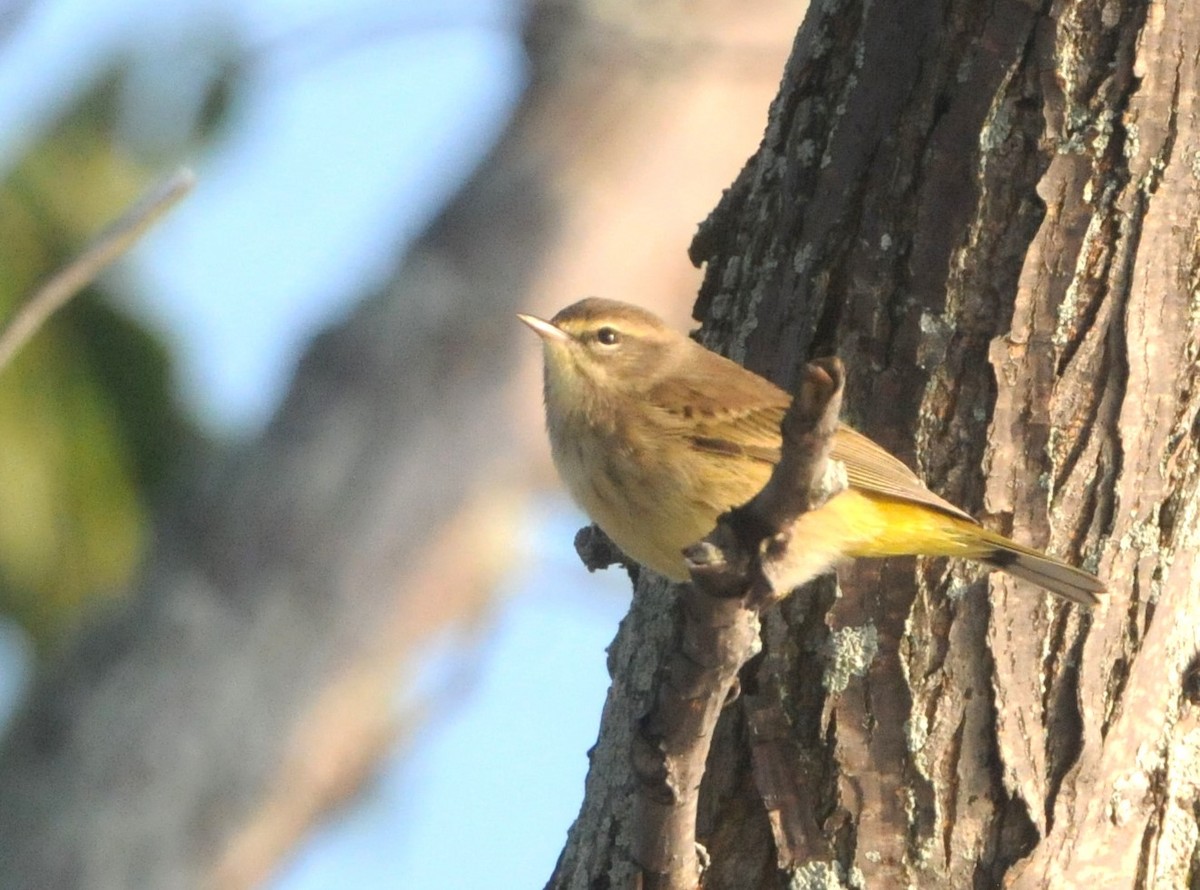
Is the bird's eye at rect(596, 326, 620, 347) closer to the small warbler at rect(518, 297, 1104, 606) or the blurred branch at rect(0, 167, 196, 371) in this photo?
the small warbler at rect(518, 297, 1104, 606)

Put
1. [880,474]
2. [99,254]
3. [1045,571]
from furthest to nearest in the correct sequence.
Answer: [880,474], [1045,571], [99,254]

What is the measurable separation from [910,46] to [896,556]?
1241 mm

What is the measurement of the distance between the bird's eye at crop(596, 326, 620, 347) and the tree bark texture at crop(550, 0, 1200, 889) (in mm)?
1070

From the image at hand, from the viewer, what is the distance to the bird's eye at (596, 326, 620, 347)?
511 centimetres

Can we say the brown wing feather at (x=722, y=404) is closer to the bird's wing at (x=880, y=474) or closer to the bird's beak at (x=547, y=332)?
the bird's wing at (x=880, y=474)

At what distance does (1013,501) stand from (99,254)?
A: 2493mm

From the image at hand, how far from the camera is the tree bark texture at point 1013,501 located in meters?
3.96

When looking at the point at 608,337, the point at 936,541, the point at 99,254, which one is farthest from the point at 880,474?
the point at 99,254

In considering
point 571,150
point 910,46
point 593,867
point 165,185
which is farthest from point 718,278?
point 571,150

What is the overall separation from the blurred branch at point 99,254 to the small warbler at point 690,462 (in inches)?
66.2

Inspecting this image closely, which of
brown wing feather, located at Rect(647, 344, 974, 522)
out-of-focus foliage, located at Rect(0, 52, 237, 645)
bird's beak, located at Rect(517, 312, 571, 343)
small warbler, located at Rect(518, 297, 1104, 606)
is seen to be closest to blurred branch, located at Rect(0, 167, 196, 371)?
small warbler, located at Rect(518, 297, 1104, 606)

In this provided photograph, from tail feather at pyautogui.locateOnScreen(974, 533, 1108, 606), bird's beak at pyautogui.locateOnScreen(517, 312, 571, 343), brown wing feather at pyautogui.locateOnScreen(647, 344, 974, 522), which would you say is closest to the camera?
tail feather at pyautogui.locateOnScreen(974, 533, 1108, 606)

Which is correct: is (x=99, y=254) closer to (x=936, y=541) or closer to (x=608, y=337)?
(x=936, y=541)

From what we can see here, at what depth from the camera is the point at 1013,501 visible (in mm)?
4090
